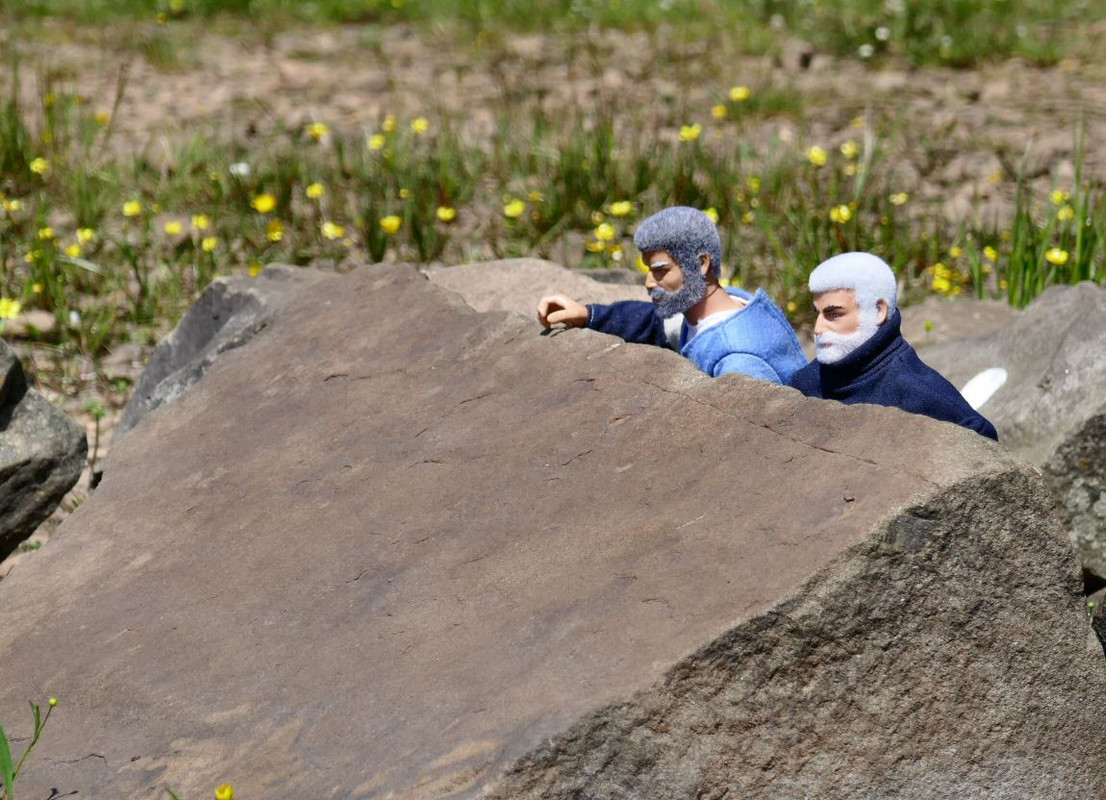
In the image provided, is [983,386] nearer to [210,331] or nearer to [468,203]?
[210,331]

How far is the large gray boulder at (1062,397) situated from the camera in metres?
2.89

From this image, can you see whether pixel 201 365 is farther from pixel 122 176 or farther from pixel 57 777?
pixel 122 176

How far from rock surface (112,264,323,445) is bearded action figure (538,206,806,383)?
1.00m

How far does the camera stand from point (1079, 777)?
2426 mm

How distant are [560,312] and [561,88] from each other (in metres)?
4.07

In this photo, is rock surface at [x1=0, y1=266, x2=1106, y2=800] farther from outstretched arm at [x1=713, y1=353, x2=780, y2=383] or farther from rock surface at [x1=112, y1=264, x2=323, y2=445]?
rock surface at [x1=112, y1=264, x2=323, y2=445]

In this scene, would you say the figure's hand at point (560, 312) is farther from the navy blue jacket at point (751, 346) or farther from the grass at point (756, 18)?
the grass at point (756, 18)

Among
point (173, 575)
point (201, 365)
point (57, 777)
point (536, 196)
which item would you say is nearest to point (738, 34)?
point (536, 196)

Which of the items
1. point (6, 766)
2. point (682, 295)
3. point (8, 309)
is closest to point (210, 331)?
point (8, 309)

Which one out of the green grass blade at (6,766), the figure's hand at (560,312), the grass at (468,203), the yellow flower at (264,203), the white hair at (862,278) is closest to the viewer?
the green grass blade at (6,766)

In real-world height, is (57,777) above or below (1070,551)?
below

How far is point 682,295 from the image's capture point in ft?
10.0

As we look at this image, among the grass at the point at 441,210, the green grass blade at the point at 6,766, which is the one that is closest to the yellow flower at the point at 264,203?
the grass at the point at 441,210

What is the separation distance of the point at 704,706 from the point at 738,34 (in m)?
5.89
